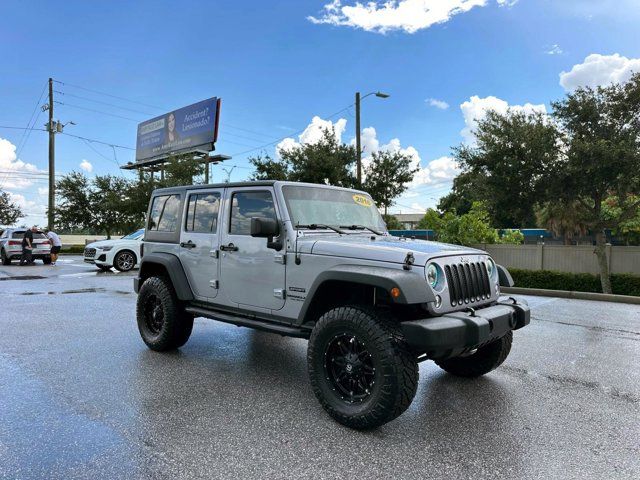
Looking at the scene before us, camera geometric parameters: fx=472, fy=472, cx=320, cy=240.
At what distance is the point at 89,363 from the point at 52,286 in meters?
8.26

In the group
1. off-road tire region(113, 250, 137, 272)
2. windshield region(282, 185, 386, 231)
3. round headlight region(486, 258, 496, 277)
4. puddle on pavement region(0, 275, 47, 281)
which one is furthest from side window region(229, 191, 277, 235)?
off-road tire region(113, 250, 137, 272)

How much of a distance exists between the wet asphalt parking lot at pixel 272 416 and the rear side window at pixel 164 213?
59.1 inches

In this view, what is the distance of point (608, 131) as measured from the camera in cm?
1220

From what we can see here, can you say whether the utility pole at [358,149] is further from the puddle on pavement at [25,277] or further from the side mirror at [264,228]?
the side mirror at [264,228]

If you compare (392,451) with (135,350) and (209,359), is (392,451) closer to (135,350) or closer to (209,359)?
(209,359)

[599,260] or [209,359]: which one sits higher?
[599,260]

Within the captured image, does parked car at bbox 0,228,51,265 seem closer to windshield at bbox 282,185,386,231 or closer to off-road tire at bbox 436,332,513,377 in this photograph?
windshield at bbox 282,185,386,231

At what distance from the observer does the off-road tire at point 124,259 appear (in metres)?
16.3

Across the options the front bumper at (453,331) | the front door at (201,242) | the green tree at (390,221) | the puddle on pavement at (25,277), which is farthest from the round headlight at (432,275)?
the green tree at (390,221)

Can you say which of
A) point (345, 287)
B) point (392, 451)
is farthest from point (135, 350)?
point (392, 451)

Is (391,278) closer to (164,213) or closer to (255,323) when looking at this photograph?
(255,323)

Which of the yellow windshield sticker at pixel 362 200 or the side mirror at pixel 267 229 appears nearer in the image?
the side mirror at pixel 267 229

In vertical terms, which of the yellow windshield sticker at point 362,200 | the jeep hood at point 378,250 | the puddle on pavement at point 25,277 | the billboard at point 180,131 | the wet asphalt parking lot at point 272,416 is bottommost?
the puddle on pavement at point 25,277

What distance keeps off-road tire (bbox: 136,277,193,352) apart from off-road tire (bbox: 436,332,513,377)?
2.92 metres
